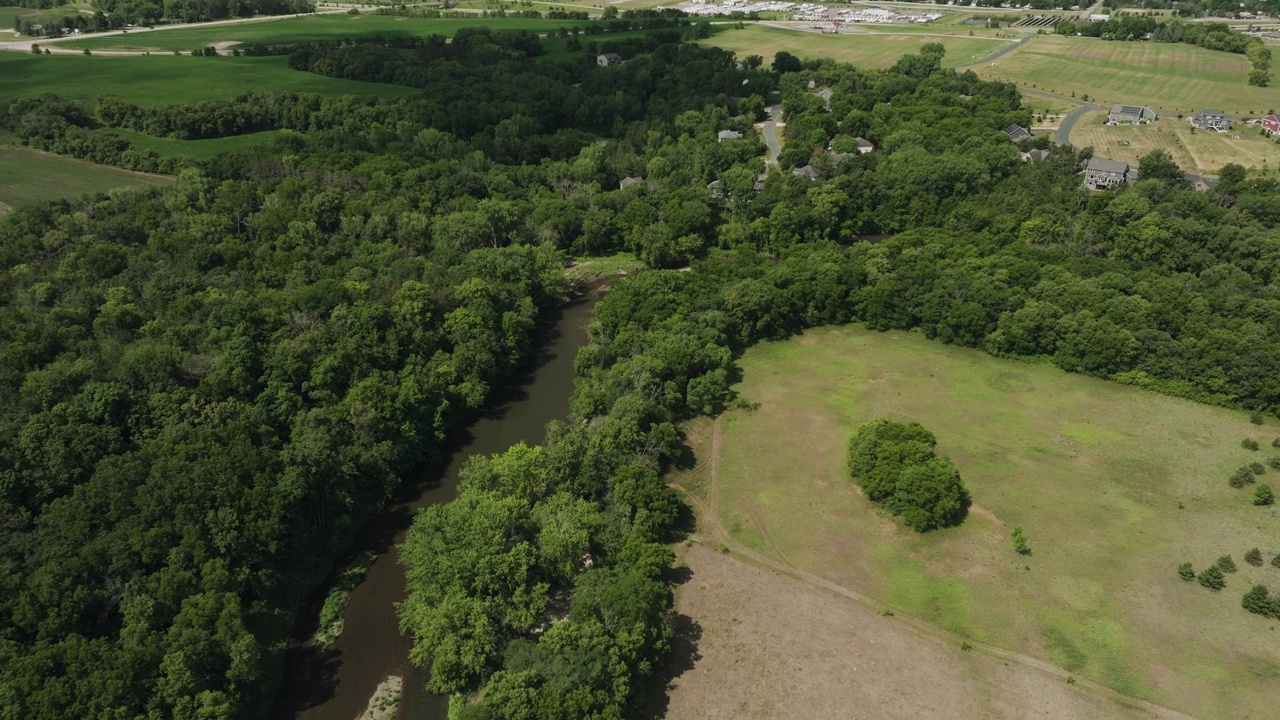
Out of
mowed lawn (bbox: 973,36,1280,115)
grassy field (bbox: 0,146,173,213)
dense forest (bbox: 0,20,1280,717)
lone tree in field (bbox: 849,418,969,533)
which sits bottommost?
lone tree in field (bbox: 849,418,969,533)

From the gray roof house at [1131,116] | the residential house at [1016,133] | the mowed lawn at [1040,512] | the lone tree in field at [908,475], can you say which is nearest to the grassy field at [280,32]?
the residential house at [1016,133]

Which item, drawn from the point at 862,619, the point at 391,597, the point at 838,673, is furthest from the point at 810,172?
the point at 391,597

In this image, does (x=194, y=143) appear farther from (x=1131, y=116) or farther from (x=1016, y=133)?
(x=1131, y=116)

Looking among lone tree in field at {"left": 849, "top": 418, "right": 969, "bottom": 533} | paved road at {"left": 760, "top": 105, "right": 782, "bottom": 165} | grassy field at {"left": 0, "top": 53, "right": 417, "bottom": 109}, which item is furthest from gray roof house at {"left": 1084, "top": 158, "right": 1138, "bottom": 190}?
grassy field at {"left": 0, "top": 53, "right": 417, "bottom": 109}

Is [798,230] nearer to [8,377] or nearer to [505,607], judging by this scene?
[505,607]

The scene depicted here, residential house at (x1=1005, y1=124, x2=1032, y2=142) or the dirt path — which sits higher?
residential house at (x1=1005, y1=124, x2=1032, y2=142)

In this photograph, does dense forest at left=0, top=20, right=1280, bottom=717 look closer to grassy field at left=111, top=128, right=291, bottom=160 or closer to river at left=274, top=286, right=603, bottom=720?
river at left=274, top=286, right=603, bottom=720

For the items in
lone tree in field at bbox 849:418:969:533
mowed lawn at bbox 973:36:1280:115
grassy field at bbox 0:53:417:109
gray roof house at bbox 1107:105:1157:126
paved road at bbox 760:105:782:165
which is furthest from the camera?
mowed lawn at bbox 973:36:1280:115

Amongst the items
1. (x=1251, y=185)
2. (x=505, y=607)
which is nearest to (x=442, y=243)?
(x=505, y=607)
